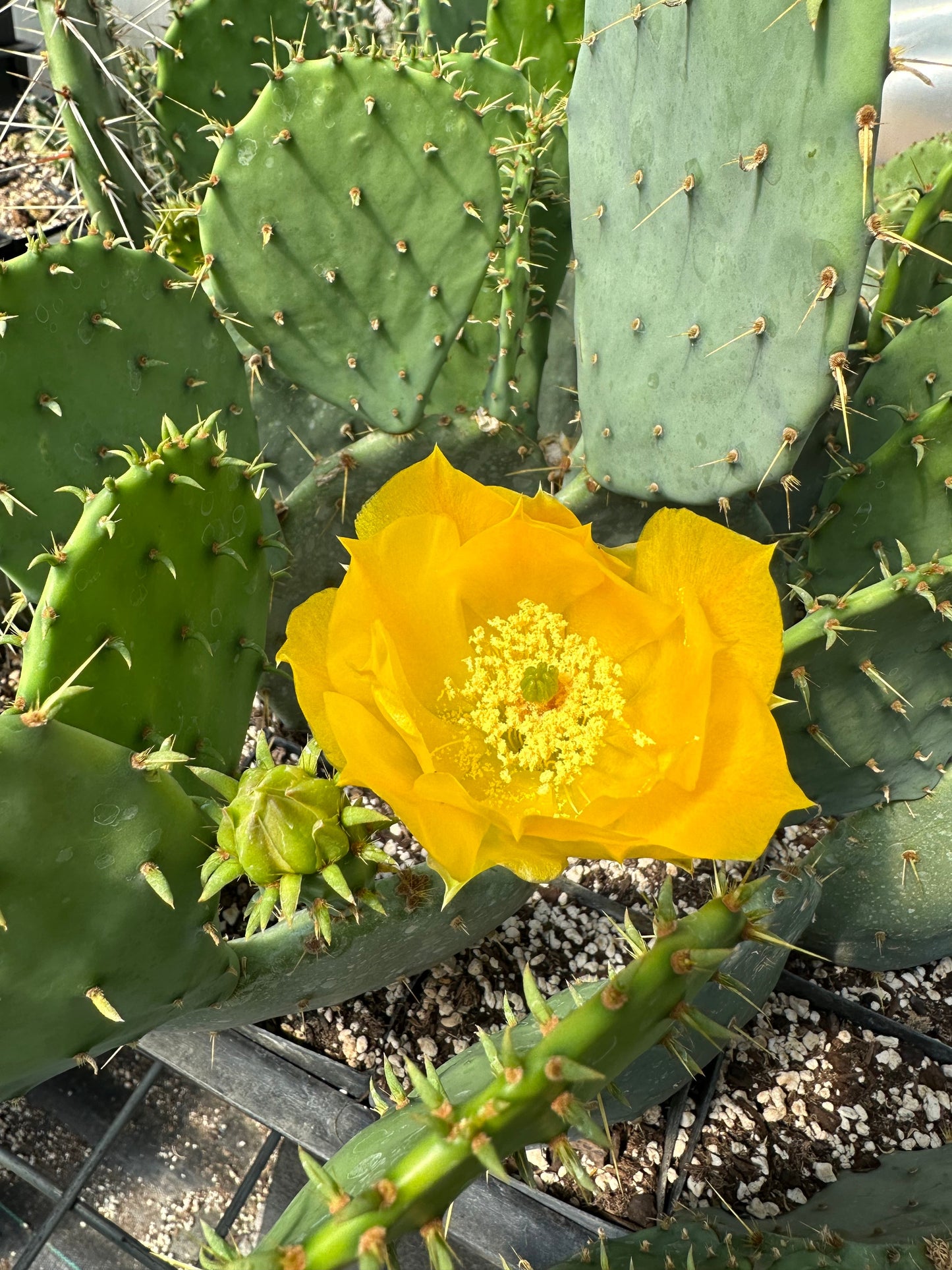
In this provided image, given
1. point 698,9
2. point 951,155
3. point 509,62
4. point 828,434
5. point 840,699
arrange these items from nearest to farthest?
1. point 698,9
2. point 840,699
3. point 828,434
4. point 951,155
5. point 509,62

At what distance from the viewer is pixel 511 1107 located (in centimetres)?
→ 43

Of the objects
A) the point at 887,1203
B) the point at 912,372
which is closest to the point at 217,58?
the point at 912,372

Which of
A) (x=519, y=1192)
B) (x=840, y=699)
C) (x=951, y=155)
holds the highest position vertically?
(x=951, y=155)

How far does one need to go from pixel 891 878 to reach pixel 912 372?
1.62 ft

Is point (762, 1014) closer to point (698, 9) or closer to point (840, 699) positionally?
point (840, 699)

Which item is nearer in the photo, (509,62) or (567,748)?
(567,748)

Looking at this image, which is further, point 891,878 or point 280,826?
point 891,878

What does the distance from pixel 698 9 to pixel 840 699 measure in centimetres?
53

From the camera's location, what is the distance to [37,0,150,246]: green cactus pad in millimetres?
1039

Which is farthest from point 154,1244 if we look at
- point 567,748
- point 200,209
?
point 200,209

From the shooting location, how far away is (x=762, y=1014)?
1003 mm

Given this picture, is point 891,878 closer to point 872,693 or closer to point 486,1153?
point 872,693

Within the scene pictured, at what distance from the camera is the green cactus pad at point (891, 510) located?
746 mm

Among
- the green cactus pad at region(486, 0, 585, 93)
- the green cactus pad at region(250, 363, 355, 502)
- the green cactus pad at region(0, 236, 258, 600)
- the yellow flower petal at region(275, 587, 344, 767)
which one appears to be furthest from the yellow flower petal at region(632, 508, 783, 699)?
the green cactus pad at region(486, 0, 585, 93)
